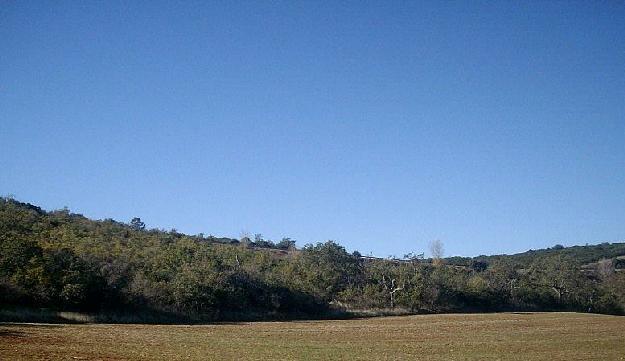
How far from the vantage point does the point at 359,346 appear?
37219 millimetres

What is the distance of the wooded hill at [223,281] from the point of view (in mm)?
56656

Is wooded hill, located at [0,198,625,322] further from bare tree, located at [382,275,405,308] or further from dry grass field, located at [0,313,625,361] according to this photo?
dry grass field, located at [0,313,625,361]

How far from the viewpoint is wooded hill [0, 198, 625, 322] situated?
186ft

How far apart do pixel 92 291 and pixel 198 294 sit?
13.1 metres

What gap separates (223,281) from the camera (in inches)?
2859

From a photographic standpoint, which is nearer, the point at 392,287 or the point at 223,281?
the point at 223,281

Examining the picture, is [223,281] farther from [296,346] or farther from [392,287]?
[392,287]

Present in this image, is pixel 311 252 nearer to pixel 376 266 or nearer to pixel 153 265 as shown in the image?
pixel 376 266

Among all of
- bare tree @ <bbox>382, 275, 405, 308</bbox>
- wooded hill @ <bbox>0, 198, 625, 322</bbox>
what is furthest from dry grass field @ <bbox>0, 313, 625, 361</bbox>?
bare tree @ <bbox>382, 275, 405, 308</bbox>

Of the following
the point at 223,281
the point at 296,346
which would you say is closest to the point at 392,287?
the point at 223,281

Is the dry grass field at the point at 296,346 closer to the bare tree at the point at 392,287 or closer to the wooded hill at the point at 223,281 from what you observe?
the wooded hill at the point at 223,281

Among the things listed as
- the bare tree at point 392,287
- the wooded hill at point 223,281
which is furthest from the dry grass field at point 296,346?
the bare tree at point 392,287

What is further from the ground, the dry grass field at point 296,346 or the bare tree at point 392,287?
the bare tree at point 392,287

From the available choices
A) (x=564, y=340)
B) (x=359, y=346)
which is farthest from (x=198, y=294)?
(x=564, y=340)
